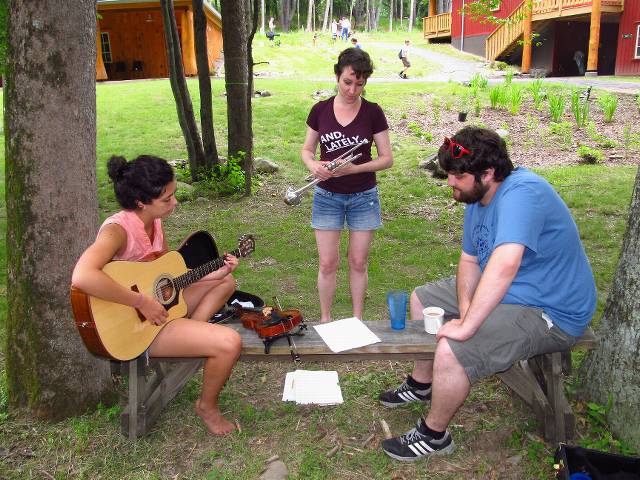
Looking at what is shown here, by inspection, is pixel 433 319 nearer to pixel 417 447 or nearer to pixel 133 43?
pixel 417 447

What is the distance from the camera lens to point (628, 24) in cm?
2134

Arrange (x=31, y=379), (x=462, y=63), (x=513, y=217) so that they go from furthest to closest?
(x=462, y=63)
(x=31, y=379)
(x=513, y=217)

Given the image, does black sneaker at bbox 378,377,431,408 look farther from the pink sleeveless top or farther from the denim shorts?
the pink sleeveless top

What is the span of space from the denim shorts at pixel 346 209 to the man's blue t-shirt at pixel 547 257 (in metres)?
1.10

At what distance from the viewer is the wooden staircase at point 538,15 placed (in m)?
20.7

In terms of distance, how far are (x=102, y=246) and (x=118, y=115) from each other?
1200 cm

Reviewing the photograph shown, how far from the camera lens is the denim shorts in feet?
12.4

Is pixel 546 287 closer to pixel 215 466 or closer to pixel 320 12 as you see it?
pixel 215 466

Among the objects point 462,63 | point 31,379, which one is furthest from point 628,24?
point 31,379

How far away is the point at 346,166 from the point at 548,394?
5.67ft

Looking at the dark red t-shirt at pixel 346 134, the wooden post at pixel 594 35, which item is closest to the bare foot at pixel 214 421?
the dark red t-shirt at pixel 346 134

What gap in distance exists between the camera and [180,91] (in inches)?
333

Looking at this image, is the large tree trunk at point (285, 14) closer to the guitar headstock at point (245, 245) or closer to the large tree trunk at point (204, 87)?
the large tree trunk at point (204, 87)

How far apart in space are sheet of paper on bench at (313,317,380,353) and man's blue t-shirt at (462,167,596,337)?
2.40 feet
